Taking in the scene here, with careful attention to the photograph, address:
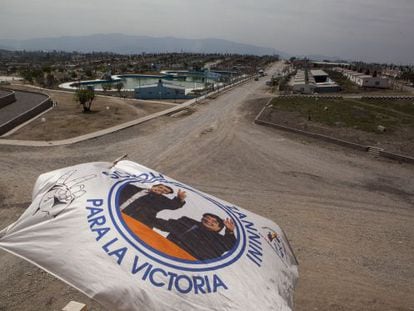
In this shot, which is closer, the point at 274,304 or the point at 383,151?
the point at 274,304

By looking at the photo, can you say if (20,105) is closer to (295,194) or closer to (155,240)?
(295,194)

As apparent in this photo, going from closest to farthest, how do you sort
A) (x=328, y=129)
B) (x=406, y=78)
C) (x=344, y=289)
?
(x=344, y=289)
(x=328, y=129)
(x=406, y=78)

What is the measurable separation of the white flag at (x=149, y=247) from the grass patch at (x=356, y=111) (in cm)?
3107

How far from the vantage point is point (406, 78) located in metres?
98.0

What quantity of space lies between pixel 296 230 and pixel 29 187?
13.8 m

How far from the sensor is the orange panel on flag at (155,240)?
4.84m

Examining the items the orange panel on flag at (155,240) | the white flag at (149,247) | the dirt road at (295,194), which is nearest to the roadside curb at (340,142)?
the dirt road at (295,194)

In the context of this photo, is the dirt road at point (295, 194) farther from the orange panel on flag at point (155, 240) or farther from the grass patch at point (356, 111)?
the grass patch at point (356, 111)

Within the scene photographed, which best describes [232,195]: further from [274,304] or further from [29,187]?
[274,304]

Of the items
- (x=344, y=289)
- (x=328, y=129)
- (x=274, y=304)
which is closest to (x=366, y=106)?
(x=328, y=129)

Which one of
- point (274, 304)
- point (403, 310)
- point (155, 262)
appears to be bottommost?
point (403, 310)

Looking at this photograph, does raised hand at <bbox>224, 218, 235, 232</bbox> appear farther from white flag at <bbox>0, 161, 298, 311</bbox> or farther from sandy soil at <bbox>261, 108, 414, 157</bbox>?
sandy soil at <bbox>261, 108, 414, 157</bbox>

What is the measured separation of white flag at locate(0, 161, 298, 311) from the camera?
14.9 feet

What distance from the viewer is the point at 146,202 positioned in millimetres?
5633
